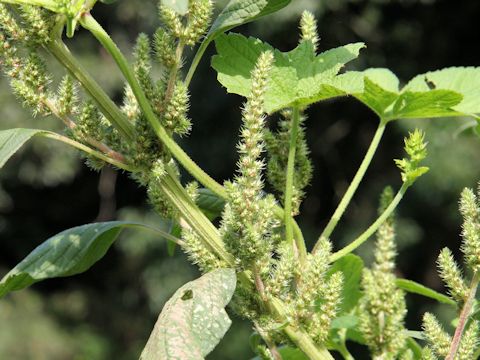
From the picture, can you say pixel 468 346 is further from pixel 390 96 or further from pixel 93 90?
pixel 93 90

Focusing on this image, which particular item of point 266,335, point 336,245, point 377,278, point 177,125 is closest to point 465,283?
point 377,278

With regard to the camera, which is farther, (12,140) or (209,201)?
(209,201)

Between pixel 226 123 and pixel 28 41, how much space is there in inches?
255

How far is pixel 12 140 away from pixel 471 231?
1.45 ft

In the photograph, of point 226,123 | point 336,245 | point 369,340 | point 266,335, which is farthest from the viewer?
point 226,123

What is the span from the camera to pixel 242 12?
2.65 feet

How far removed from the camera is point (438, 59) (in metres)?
7.31

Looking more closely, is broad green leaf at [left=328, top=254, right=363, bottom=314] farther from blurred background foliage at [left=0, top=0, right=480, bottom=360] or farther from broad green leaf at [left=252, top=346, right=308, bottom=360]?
blurred background foliage at [left=0, top=0, right=480, bottom=360]

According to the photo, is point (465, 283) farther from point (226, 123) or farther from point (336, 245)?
point (226, 123)

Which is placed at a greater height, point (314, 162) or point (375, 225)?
point (375, 225)

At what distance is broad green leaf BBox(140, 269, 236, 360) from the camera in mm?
702

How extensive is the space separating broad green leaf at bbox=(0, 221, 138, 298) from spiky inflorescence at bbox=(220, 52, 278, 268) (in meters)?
0.22

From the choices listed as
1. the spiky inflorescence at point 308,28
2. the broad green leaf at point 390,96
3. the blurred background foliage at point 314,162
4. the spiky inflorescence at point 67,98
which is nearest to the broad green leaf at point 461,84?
the broad green leaf at point 390,96

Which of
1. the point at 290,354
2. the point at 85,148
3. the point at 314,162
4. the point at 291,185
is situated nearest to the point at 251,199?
the point at 291,185
